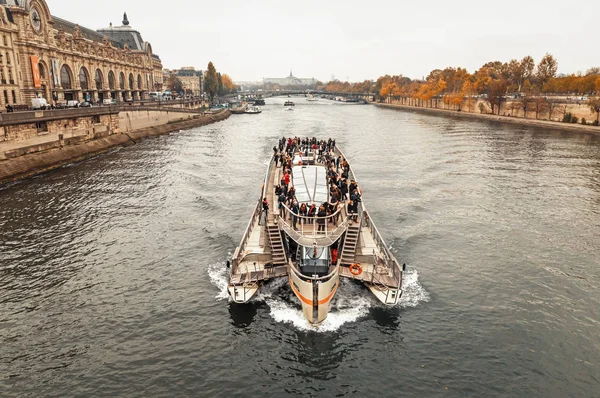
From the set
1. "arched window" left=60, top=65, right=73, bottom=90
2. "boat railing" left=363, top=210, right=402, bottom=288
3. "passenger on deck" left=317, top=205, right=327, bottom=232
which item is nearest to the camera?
"boat railing" left=363, top=210, right=402, bottom=288

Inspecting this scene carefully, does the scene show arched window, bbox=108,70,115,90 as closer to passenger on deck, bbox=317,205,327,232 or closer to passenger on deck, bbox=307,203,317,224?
passenger on deck, bbox=307,203,317,224

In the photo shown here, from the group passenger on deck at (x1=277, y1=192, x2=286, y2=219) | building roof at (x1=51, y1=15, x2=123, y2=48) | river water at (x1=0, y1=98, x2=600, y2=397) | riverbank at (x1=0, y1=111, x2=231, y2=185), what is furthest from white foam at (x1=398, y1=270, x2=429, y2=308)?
building roof at (x1=51, y1=15, x2=123, y2=48)

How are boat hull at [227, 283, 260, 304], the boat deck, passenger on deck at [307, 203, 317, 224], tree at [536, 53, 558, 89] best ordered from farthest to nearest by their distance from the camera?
tree at [536, 53, 558, 89] → passenger on deck at [307, 203, 317, 224] → the boat deck → boat hull at [227, 283, 260, 304]

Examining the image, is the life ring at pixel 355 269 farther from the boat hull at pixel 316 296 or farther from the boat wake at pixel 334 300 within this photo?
the boat hull at pixel 316 296

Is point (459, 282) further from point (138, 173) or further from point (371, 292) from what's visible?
point (138, 173)

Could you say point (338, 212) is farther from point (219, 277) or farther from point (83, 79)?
point (83, 79)

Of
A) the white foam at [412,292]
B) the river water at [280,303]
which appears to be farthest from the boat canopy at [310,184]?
the white foam at [412,292]

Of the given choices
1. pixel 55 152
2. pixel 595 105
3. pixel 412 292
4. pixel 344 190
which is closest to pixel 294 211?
pixel 344 190

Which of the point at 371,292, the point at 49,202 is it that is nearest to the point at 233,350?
the point at 371,292

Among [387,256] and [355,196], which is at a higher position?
[355,196]
